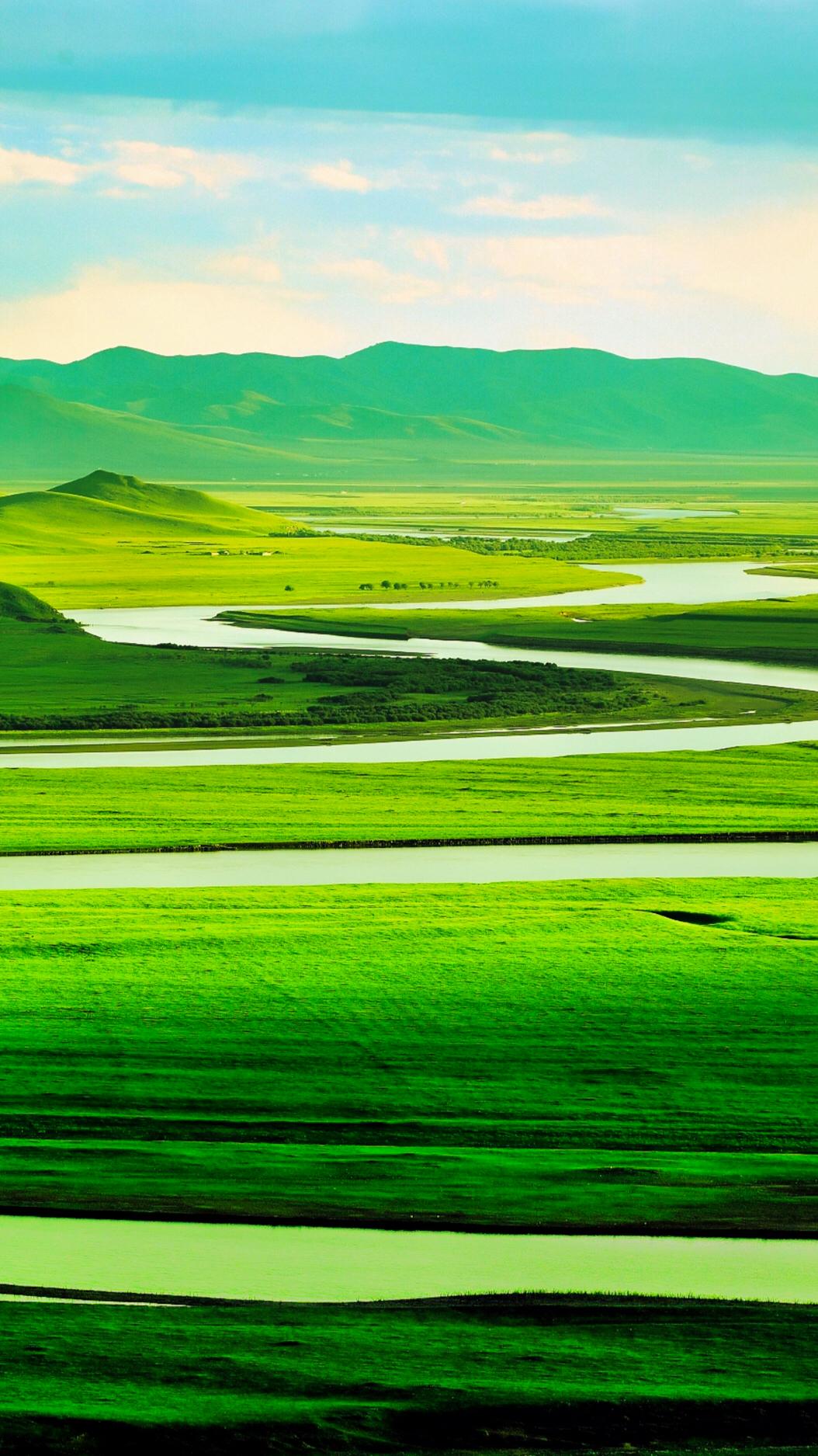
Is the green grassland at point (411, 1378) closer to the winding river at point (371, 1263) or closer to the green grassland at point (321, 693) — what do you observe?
the winding river at point (371, 1263)

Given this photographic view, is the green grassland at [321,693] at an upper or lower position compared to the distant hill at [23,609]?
lower

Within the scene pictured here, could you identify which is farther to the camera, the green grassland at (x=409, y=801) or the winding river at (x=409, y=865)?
the green grassland at (x=409, y=801)

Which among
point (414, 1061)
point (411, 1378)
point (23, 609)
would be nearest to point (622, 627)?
point (23, 609)

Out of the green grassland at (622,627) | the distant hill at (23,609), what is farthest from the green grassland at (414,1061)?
the distant hill at (23,609)

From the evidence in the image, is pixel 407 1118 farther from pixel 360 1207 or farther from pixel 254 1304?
pixel 254 1304

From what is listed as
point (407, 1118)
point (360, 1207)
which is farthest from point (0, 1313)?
point (407, 1118)

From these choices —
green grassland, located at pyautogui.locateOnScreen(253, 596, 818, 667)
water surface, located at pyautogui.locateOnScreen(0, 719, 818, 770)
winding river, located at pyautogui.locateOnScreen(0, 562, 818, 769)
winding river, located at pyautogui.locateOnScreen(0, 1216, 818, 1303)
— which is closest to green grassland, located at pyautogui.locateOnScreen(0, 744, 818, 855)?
water surface, located at pyautogui.locateOnScreen(0, 719, 818, 770)

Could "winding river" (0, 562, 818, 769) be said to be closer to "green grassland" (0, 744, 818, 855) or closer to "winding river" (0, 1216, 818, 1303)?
"green grassland" (0, 744, 818, 855)
